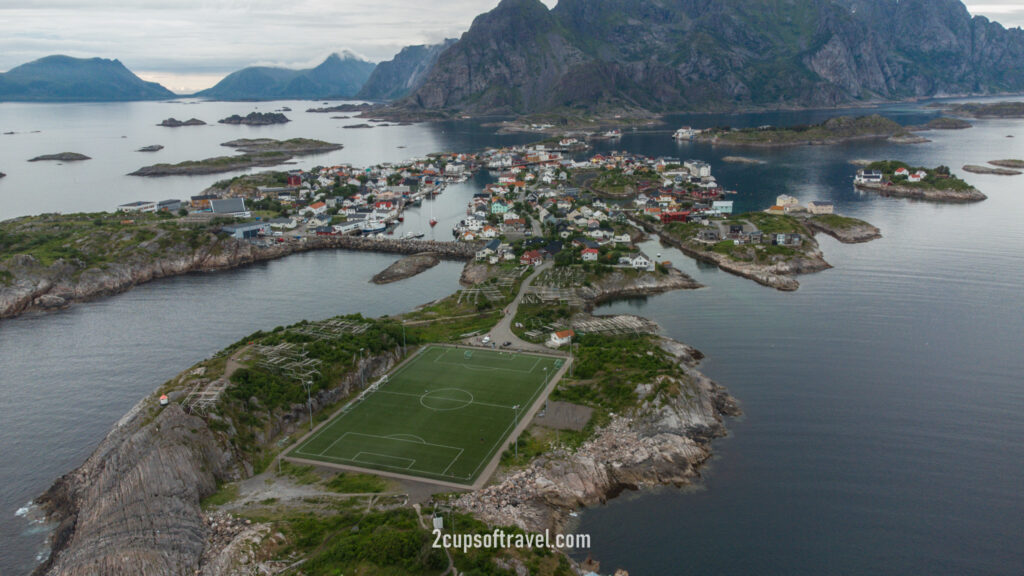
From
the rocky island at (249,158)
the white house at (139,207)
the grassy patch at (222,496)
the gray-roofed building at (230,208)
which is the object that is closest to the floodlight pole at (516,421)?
the grassy patch at (222,496)

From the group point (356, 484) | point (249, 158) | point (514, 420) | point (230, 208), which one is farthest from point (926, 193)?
point (249, 158)

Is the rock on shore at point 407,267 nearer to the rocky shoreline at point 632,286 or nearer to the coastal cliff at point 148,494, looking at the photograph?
the rocky shoreline at point 632,286

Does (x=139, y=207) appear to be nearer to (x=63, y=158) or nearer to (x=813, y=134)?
(x=63, y=158)

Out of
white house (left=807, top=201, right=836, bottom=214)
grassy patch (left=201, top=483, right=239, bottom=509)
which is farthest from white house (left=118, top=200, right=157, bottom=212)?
white house (left=807, top=201, right=836, bottom=214)

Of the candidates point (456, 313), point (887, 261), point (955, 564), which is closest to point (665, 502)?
point (955, 564)

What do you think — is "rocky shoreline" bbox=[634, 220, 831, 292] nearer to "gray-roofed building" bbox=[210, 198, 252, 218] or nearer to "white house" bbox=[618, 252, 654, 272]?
"white house" bbox=[618, 252, 654, 272]

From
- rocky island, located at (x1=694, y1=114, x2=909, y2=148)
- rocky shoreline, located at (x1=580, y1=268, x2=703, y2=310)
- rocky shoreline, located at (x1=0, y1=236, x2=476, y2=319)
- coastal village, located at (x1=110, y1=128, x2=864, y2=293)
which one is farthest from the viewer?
rocky island, located at (x1=694, y1=114, x2=909, y2=148)

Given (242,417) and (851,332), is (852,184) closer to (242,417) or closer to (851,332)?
(851,332)
